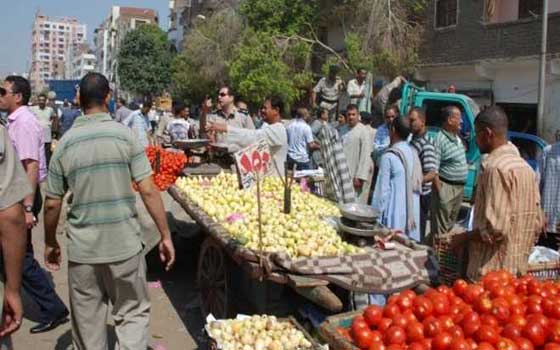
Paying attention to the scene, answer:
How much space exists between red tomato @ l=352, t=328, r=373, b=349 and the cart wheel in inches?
81.1

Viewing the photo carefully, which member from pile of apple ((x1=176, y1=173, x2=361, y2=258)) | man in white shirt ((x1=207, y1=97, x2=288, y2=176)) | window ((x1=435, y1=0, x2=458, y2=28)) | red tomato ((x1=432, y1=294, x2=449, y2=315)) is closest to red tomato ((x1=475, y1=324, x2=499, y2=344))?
red tomato ((x1=432, y1=294, x2=449, y2=315))

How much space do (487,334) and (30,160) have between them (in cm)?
410

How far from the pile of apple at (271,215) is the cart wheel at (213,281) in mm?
357

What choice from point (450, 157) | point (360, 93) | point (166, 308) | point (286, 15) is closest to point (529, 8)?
point (360, 93)

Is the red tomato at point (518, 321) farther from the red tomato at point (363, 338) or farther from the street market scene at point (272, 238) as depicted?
the red tomato at point (363, 338)

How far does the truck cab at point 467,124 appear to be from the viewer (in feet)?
34.0

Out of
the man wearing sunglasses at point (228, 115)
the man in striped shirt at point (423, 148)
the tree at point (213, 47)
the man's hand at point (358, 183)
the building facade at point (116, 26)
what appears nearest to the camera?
the man in striped shirt at point (423, 148)

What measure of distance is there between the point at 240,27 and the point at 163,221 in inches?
1012

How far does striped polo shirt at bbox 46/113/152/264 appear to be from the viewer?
3590mm

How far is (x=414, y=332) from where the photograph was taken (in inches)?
122

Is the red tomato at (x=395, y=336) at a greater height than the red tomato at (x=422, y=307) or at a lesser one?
lesser

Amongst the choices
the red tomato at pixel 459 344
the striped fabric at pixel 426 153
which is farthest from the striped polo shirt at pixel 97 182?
the striped fabric at pixel 426 153

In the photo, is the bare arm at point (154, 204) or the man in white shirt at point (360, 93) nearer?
the bare arm at point (154, 204)

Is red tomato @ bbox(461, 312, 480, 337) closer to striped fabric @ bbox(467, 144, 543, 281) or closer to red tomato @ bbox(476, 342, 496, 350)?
red tomato @ bbox(476, 342, 496, 350)
